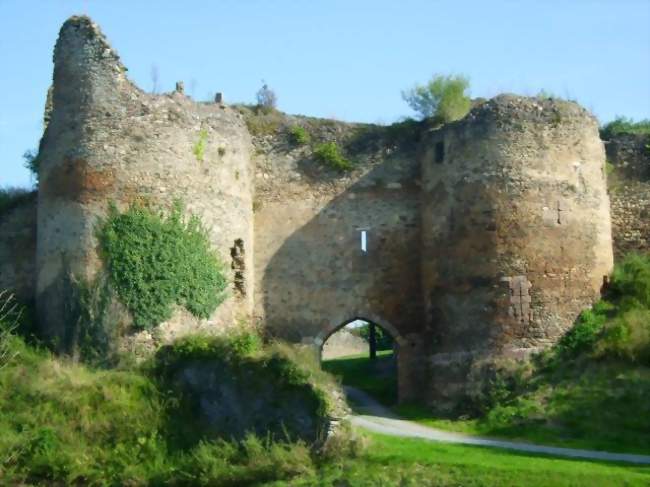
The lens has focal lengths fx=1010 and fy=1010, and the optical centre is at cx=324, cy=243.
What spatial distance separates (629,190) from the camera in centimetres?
2584

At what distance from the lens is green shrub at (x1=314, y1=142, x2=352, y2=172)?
83.6 feet

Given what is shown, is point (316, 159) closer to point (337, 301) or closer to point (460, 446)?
point (337, 301)

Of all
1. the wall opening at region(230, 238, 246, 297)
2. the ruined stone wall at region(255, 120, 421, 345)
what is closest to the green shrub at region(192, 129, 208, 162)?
the wall opening at region(230, 238, 246, 297)

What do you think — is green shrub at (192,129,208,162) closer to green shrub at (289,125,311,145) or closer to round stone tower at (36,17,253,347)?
round stone tower at (36,17,253,347)

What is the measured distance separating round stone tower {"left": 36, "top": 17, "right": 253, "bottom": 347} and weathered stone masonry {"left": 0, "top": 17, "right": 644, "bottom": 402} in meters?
0.03

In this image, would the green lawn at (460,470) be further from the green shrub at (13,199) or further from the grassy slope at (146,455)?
the green shrub at (13,199)

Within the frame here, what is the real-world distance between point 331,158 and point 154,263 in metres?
6.30

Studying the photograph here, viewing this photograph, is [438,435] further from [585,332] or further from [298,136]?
[298,136]

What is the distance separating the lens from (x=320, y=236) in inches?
988

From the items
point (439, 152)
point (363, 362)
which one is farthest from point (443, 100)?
point (363, 362)

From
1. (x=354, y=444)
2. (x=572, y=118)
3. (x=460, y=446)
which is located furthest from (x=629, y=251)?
(x=354, y=444)

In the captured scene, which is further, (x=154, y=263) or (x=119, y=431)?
(x=154, y=263)

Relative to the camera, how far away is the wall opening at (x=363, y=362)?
27.1 m

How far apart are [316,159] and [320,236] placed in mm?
2026
